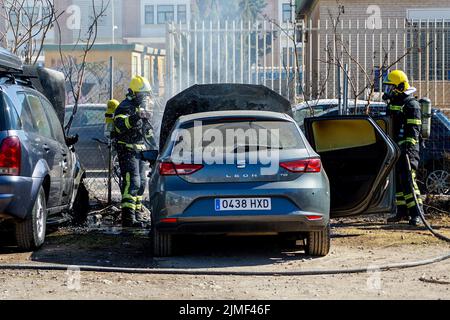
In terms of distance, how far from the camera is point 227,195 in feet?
27.4

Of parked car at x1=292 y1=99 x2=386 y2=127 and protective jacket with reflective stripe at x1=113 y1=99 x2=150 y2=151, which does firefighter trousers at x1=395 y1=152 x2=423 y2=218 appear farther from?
protective jacket with reflective stripe at x1=113 y1=99 x2=150 y2=151

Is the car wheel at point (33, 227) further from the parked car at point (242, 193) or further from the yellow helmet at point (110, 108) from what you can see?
the yellow helmet at point (110, 108)

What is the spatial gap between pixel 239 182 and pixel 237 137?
0.51 m

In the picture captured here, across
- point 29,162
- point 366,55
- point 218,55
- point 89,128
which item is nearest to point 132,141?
point 29,162

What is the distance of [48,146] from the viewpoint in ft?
32.1

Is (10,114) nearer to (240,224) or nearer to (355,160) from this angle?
(240,224)

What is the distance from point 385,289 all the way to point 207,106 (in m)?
5.11

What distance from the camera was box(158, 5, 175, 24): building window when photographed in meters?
51.8

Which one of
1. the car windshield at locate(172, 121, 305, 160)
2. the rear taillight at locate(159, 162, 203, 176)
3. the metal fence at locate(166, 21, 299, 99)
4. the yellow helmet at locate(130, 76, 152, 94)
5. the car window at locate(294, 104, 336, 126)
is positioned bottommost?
the rear taillight at locate(159, 162, 203, 176)

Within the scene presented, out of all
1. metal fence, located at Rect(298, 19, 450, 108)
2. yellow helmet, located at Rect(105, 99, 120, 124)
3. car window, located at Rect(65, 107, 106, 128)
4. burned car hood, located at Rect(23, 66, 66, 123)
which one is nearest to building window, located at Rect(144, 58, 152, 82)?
metal fence, located at Rect(298, 19, 450, 108)

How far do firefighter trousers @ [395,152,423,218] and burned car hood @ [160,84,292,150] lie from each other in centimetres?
182

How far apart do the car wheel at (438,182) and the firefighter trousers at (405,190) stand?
3.53 feet

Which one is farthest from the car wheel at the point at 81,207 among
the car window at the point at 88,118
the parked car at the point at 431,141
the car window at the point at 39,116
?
the car window at the point at 88,118
